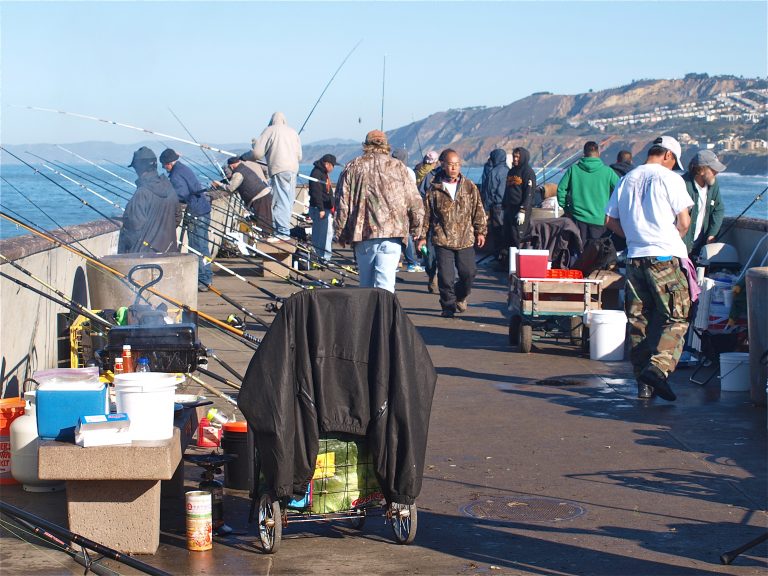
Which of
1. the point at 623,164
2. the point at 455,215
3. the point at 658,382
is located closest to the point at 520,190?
the point at 623,164

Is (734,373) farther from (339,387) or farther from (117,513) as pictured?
(117,513)

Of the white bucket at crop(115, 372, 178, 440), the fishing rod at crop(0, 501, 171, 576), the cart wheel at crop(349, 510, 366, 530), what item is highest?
the white bucket at crop(115, 372, 178, 440)

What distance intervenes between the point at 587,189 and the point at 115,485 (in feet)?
32.4

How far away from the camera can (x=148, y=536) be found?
551 cm

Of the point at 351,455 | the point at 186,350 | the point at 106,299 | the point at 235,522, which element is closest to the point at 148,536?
the point at 235,522

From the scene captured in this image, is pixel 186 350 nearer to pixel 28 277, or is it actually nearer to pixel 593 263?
pixel 28 277

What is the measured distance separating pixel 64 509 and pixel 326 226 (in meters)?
13.2

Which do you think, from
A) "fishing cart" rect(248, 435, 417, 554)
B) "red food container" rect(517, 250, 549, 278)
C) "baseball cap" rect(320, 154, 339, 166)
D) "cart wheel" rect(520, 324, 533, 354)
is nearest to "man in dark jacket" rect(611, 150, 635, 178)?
"baseball cap" rect(320, 154, 339, 166)

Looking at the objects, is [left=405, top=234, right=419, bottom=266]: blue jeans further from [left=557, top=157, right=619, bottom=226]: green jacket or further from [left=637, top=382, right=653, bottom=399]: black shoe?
[left=637, top=382, right=653, bottom=399]: black shoe

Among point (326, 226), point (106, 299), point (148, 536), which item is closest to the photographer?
point (148, 536)

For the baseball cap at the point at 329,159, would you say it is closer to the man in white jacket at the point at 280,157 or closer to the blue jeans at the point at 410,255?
the man in white jacket at the point at 280,157

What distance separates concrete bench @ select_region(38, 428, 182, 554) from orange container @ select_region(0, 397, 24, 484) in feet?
4.07

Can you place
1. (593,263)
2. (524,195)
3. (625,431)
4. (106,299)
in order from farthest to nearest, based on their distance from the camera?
(524,195) < (593,263) < (106,299) < (625,431)

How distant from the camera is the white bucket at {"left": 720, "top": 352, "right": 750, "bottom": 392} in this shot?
30.5 ft
